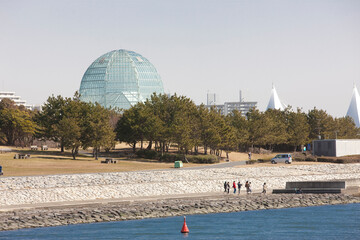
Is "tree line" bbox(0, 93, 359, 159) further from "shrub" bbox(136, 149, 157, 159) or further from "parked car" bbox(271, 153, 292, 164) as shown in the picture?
"parked car" bbox(271, 153, 292, 164)

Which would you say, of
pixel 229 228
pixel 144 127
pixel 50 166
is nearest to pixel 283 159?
pixel 144 127

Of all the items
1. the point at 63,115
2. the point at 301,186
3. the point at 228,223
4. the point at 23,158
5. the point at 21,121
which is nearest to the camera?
the point at 228,223

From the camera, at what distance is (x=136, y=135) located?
100 metres

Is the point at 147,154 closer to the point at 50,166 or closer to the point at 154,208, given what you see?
the point at 50,166

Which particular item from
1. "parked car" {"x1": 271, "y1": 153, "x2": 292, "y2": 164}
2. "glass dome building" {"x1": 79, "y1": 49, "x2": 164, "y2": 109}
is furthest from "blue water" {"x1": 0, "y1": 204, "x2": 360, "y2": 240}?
"glass dome building" {"x1": 79, "y1": 49, "x2": 164, "y2": 109}

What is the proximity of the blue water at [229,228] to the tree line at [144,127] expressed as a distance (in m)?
42.0

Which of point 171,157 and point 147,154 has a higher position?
point 147,154

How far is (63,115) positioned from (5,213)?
5262 cm

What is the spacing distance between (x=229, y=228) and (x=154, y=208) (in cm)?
890

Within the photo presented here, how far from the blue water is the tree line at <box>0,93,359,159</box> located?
4197cm

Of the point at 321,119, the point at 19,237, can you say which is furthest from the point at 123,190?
the point at 321,119

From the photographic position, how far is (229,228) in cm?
4178

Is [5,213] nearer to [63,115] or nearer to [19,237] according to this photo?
[19,237]

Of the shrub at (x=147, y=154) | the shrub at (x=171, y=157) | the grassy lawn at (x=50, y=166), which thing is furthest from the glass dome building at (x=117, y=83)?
the grassy lawn at (x=50, y=166)
